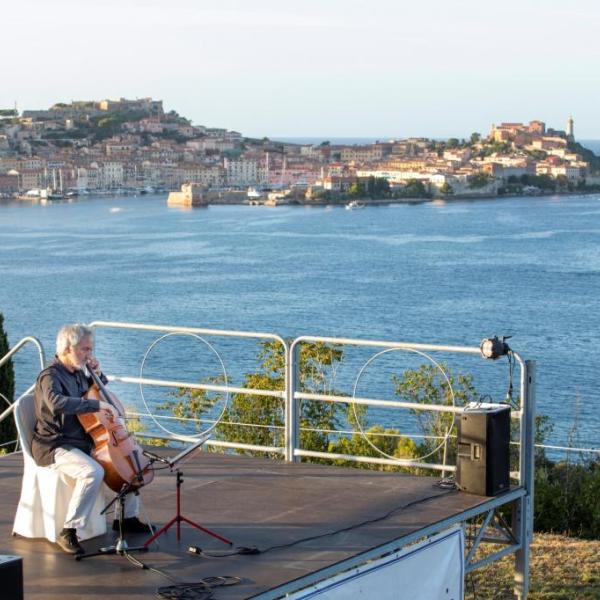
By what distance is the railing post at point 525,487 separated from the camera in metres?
5.70

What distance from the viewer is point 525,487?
586 centimetres

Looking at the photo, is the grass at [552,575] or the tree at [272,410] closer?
the grass at [552,575]

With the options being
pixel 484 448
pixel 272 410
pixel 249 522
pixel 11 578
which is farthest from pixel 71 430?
pixel 272 410

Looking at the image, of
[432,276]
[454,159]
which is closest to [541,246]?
[432,276]

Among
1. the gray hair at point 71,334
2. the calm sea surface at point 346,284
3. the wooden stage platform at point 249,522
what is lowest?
the calm sea surface at point 346,284

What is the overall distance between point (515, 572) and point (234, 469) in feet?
4.95

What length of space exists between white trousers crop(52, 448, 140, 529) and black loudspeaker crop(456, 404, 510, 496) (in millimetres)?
1754

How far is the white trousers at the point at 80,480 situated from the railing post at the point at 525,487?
205 cm

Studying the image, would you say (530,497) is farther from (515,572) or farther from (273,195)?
(273,195)

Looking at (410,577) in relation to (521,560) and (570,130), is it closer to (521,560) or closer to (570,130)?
(521,560)

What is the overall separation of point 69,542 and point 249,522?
0.81 m

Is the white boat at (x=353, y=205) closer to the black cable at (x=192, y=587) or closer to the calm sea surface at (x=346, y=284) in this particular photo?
the calm sea surface at (x=346, y=284)

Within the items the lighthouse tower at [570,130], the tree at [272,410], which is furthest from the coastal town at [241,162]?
the tree at [272,410]

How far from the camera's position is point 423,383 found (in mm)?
11438
